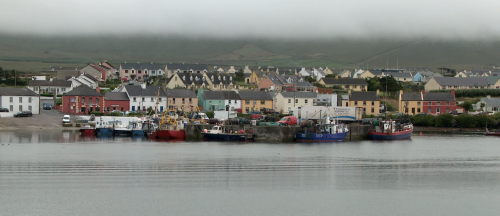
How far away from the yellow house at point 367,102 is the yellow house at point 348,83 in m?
20.4

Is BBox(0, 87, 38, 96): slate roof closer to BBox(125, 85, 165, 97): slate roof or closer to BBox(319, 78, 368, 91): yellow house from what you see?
BBox(125, 85, 165, 97): slate roof

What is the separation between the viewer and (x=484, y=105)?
283 feet

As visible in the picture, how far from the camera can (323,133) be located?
202 ft

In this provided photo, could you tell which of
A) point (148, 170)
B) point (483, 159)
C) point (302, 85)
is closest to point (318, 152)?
point (483, 159)

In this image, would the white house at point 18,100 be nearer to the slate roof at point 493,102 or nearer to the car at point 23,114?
the car at point 23,114

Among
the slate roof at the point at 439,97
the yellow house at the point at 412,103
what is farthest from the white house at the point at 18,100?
the slate roof at the point at 439,97

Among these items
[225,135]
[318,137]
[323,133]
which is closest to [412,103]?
[323,133]

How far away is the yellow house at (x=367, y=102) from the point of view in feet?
281

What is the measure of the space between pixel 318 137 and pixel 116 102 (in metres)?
30.1

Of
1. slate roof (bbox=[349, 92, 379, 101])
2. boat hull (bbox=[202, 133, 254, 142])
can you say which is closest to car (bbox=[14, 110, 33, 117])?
boat hull (bbox=[202, 133, 254, 142])

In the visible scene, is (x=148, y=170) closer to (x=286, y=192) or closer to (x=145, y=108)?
(x=286, y=192)

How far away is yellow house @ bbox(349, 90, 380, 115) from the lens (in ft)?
281

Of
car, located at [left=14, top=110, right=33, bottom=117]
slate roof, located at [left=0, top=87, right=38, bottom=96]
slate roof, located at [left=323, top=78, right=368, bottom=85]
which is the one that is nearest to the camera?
car, located at [left=14, top=110, right=33, bottom=117]

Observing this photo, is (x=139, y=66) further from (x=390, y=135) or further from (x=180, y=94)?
(x=390, y=135)
